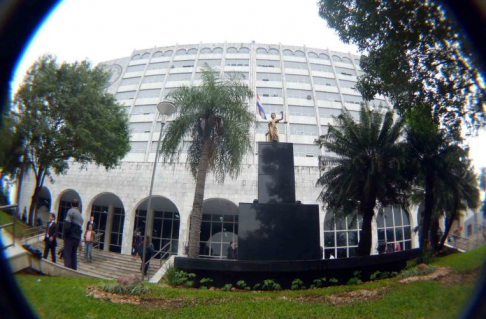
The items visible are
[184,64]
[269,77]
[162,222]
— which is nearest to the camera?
[162,222]

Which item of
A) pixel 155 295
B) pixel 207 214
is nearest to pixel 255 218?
pixel 155 295

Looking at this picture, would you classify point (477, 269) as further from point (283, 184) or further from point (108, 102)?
point (108, 102)

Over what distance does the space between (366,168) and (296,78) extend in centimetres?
2687

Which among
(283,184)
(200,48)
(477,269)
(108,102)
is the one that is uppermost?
(200,48)

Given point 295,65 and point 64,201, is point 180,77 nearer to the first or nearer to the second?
point 295,65

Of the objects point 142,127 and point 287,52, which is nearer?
point 142,127

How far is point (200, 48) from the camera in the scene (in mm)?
43875

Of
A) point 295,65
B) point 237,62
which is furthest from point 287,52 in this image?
point 237,62

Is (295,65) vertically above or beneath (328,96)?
above

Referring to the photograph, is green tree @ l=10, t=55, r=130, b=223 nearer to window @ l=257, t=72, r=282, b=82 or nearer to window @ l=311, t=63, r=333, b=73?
window @ l=257, t=72, r=282, b=82

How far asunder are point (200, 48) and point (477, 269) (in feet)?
150

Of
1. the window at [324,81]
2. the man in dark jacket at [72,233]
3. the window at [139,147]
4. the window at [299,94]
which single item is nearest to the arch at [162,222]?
the window at [139,147]

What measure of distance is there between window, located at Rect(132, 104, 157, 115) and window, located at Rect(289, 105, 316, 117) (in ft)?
57.4

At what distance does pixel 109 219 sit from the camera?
25.5 meters
